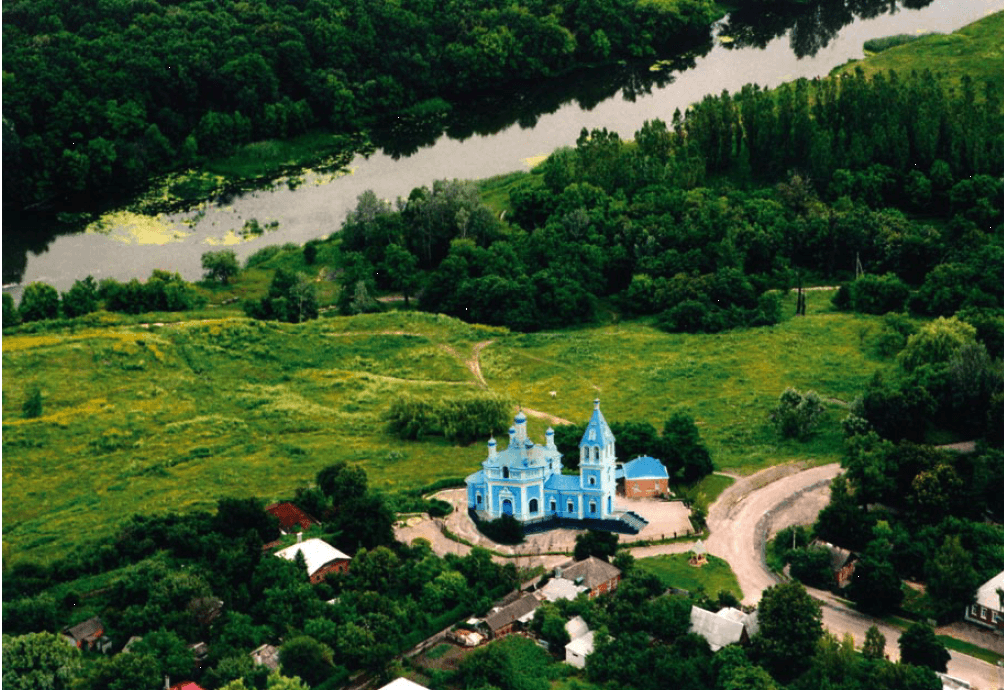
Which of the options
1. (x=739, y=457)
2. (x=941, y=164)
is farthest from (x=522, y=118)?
(x=739, y=457)

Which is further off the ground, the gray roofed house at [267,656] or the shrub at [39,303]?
the shrub at [39,303]

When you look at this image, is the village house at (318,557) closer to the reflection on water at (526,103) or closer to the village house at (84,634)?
the village house at (84,634)

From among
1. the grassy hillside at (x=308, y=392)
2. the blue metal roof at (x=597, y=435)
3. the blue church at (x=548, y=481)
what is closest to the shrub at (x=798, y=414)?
the grassy hillside at (x=308, y=392)

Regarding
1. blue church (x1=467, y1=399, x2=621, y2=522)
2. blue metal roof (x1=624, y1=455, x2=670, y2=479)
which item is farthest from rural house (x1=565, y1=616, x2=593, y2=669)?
blue metal roof (x1=624, y1=455, x2=670, y2=479)

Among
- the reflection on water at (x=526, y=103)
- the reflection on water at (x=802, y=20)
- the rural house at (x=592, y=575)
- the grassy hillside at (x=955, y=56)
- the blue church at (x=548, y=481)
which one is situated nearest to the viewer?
the rural house at (x=592, y=575)

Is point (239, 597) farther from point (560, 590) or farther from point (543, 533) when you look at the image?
point (543, 533)

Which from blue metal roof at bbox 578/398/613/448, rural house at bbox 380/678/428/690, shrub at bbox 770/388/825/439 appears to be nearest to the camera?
rural house at bbox 380/678/428/690

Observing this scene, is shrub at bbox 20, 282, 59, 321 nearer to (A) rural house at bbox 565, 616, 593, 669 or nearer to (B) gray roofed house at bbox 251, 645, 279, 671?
(B) gray roofed house at bbox 251, 645, 279, 671
